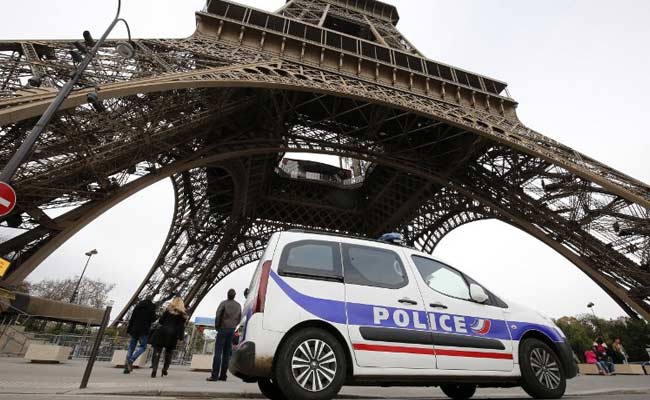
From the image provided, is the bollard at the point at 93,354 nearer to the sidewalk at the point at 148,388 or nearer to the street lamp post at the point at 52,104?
the sidewalk at the point at 148,388

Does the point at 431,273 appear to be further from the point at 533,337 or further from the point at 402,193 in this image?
the point at 402,193

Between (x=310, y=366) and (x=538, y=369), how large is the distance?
2920 millimetres

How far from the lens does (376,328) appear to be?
11.9ft

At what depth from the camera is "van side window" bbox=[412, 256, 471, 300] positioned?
4258 millimetres

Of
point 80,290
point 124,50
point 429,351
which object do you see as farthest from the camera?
point 80,290

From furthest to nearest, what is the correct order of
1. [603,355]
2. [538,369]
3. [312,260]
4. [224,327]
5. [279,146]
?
[279,146] → [603,355] → [224,327] → [538,369] → [312,260]

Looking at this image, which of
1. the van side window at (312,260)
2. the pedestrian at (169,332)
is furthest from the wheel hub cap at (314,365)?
the pedestrian at (169,332)

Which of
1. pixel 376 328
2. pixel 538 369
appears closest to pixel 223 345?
pixel 376 328

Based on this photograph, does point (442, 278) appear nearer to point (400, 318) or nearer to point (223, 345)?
point (400, 318)

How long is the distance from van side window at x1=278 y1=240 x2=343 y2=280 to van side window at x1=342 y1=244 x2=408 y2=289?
13 cm

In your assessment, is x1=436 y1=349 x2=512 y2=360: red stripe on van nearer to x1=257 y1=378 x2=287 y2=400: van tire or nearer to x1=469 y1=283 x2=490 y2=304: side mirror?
x1=469 y1=283 x2=490 y2=304: side mirror

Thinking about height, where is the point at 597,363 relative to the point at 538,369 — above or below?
above

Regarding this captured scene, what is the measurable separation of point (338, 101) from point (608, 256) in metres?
14.0

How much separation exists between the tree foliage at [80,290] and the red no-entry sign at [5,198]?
53.9 m
